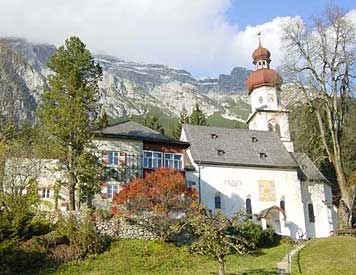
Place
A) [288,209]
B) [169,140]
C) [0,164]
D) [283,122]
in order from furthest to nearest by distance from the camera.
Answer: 1. [283,122]
2. [288,209]
3. [169,140]
4. [0,164]

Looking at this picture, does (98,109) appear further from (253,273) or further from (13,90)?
(253,273)

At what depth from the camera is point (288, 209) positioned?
41438 millimetres

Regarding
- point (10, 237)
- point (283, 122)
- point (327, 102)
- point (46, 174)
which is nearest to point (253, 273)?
point (10, 237)

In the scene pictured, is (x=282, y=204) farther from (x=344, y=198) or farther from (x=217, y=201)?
(x=344, y=198)

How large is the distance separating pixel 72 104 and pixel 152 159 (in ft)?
31.8

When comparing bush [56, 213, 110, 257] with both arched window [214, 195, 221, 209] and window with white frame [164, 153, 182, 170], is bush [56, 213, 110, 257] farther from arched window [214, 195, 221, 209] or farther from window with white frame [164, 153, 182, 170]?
arched window [214, 195, 221, 209]

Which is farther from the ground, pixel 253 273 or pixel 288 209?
pixel 288 209

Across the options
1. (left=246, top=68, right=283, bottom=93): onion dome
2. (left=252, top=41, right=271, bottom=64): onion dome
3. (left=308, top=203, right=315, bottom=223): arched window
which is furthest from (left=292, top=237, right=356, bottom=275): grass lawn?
(left=252, top=41, right=271, bottom=64): onion dome

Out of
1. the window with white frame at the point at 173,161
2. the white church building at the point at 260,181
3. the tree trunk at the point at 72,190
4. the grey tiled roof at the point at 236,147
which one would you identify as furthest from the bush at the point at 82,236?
the grey tiled roof at the point at 236,147

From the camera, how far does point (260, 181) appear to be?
4203 centimetres

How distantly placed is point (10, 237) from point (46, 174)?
10.5 metres

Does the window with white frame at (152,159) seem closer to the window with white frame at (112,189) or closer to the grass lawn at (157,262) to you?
the window with white frame at (112,189)

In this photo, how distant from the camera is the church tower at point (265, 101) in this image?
171ft

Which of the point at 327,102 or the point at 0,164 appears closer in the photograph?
the point at 0,164
